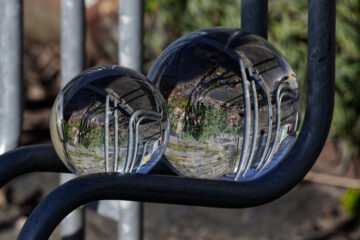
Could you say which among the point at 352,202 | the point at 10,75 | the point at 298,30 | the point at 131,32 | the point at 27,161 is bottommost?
the point at 352,202

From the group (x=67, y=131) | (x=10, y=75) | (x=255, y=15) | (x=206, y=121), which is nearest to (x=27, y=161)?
(x=67, y=131)

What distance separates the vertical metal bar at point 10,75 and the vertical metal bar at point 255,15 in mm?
507

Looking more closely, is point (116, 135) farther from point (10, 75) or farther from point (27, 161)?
point (10, 75)

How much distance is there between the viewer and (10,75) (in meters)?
1.16

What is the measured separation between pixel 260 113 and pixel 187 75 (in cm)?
13

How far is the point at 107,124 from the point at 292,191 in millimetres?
2901

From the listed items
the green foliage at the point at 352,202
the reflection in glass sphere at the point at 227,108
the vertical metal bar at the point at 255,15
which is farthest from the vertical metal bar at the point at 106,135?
the green foliage at the point at 352,202

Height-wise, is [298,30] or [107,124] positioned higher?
[298,30]

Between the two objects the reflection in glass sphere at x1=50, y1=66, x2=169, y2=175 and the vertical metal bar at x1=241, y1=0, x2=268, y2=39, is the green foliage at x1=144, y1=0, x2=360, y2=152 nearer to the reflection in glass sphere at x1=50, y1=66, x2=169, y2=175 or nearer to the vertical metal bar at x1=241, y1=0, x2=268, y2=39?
the vertical metal bar at x1=241, y1=0, x2=268, y2=39

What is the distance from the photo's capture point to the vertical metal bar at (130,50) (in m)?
1.30

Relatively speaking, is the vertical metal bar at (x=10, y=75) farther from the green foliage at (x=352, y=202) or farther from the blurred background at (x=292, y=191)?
the green foliage at (x=352, y=202)

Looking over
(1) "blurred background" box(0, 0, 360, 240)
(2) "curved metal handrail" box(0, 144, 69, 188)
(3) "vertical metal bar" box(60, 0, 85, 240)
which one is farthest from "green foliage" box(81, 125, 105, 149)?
(1) "blurred background" box(0, 0, 360, 240)

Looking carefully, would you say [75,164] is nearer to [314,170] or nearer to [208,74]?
[208,74]

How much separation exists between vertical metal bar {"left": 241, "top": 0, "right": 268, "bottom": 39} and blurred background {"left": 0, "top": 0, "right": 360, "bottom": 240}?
201 cm
